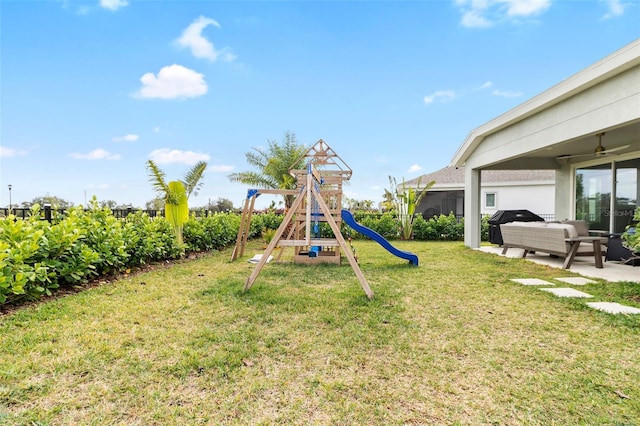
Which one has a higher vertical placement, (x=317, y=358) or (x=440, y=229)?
(x=440, y=229)

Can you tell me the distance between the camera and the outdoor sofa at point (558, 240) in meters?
6.87

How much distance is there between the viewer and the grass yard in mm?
2084

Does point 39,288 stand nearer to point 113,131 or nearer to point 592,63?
point 592,63

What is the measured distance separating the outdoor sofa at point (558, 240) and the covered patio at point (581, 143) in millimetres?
1649

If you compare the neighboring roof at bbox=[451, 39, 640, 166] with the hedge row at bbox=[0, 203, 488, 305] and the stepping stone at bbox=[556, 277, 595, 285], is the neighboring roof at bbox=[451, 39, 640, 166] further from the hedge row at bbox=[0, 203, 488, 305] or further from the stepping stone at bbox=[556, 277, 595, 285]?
the hedge row at bbox=[0, 203, 488, 305]

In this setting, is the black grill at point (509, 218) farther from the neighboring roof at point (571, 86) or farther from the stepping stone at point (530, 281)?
the stepping stone at point (530, 281)

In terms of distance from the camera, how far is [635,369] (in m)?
2.62

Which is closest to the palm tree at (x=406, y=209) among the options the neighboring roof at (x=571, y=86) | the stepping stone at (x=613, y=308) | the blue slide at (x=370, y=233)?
the neighboring roof at (x=571, y=86)

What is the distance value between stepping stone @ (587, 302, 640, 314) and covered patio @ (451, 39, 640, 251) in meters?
2.52

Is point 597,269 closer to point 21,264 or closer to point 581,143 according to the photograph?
point 581,143

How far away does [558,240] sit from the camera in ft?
23.0

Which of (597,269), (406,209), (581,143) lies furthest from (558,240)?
(406,209)

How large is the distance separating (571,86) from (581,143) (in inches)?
121

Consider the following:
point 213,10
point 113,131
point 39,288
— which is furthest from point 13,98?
point 39,288
